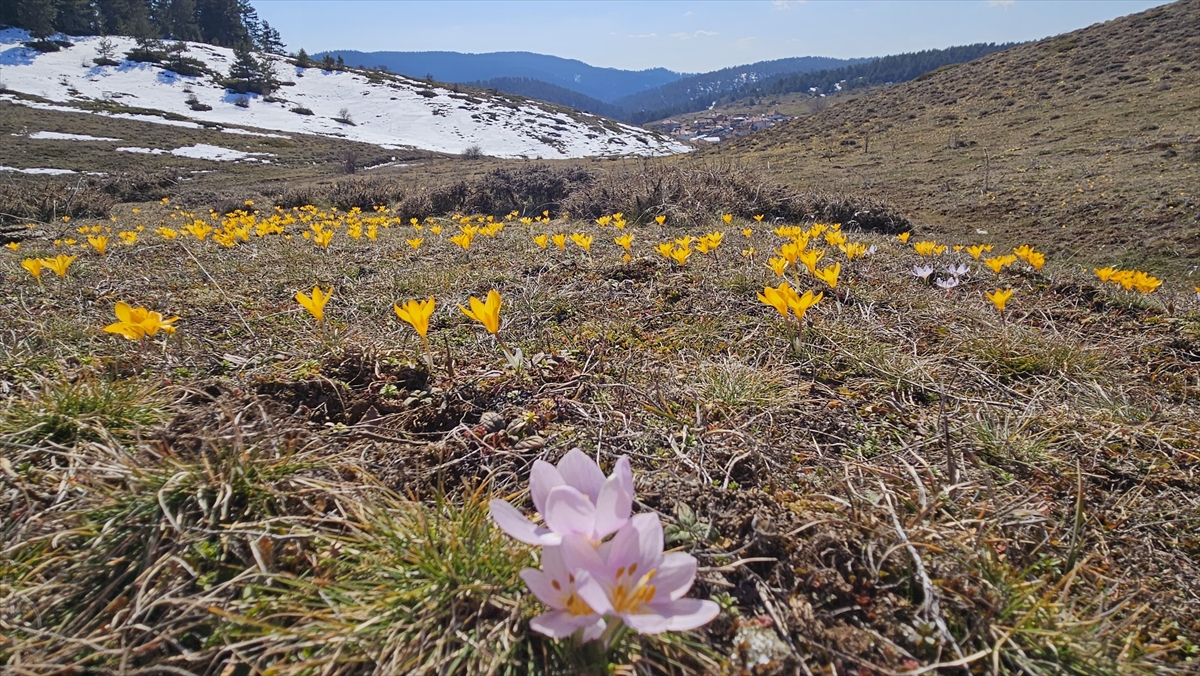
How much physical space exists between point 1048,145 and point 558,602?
20887 mm

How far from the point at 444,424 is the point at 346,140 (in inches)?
2249

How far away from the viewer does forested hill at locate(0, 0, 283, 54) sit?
64.6m

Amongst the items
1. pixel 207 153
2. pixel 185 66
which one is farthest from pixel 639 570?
pixel 185 66

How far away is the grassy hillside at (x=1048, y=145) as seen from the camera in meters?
9.28

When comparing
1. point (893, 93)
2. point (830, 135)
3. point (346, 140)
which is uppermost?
point (893, 93)

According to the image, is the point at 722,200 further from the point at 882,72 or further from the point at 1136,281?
the point at 882,72

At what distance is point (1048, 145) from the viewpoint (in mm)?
15680

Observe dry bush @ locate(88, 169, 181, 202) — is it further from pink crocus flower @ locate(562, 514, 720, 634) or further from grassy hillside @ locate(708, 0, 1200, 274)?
pink crocus flower @ locate(562, 514, 720, 634)

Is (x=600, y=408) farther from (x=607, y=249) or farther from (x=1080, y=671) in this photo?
(x=607, y=249)

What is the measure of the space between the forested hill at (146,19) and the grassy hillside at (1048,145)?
3156 inches

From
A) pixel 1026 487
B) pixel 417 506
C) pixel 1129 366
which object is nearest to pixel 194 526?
pixel 417 506

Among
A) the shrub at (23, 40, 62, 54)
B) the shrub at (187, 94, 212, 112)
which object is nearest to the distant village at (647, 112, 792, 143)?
the shrub at (187, 94, 212, 112)

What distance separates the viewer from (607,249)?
208 inches

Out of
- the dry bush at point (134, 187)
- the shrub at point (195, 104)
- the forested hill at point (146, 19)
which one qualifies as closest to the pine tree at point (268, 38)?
the forested hill at point (146, 19)
